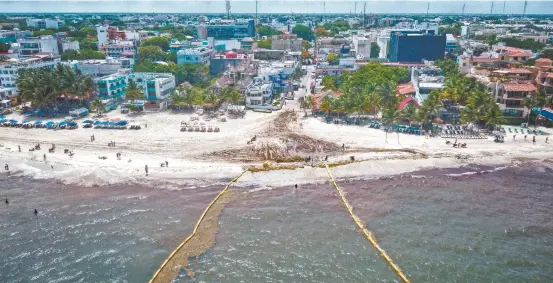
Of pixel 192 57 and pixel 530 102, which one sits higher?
pixel 192 57

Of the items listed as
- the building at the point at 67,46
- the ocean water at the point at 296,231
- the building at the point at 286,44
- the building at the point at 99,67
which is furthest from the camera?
the building at the point at 286,44

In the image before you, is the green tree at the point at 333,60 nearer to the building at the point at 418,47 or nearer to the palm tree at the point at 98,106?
the building at the point at 418,47

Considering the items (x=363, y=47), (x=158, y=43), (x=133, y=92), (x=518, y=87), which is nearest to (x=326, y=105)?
(x=518, y=87)

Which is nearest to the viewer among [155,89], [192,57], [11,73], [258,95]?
[258,95]

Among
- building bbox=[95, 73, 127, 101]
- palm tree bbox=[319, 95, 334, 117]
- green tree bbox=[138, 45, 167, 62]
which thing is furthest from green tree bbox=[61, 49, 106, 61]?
palm tree bbox=[319, 95, 334, 117]

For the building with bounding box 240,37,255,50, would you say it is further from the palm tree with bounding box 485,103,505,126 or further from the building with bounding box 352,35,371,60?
the palm tree with bounding box 485,103,505,126

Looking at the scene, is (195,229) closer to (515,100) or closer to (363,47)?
(515,100)

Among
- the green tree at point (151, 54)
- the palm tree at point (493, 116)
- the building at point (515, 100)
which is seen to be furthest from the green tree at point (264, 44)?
the palm tree at point (493, 116)
